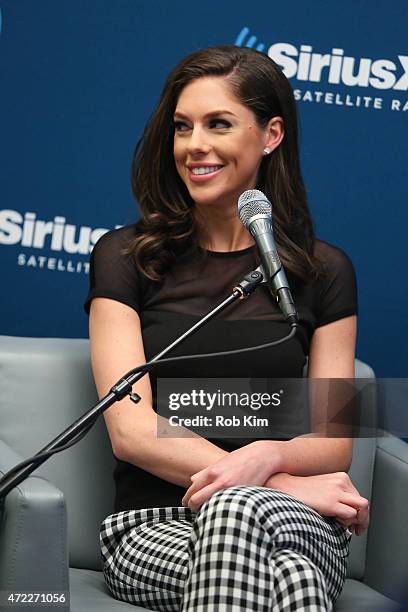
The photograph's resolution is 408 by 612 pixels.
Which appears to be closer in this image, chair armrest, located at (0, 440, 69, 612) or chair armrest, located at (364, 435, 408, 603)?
chair armrest, located at (0, 440, 69, 612)

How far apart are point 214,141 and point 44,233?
2.72ft

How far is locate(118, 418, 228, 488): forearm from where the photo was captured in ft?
7.26

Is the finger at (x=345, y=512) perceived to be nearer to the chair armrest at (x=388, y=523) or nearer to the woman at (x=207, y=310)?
the woman at (x=207, y=310)

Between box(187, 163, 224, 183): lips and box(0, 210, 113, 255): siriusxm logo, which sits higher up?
box(187, 163, 224, 183): lips

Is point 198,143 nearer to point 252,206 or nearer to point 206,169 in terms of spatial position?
point 206,169

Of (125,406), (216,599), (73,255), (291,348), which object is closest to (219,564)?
(216,599)

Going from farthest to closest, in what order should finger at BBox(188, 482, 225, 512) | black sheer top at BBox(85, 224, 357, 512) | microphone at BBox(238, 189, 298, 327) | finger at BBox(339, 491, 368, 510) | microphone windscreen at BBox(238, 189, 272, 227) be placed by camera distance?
black sheer top at BBox(85, 224, 357, 512), finger at BBox(339, 491, 368, 510), finger at BBox(188, 482, 225, 512), microphone windscreen at BBox(238, 189, 272, 227), microphone at BBox(238, 189, 298, 327)

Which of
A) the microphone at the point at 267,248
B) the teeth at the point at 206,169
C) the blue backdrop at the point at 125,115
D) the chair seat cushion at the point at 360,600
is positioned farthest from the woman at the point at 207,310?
the blue backdrop at the point at 125,115

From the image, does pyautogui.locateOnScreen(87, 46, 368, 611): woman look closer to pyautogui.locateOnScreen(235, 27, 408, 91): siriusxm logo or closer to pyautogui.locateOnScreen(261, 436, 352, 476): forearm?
pyautogui.locateOnScreen(261, 436, 352, 476): forearm

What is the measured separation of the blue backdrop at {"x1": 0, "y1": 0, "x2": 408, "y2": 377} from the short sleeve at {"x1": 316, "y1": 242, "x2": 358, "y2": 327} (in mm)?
614

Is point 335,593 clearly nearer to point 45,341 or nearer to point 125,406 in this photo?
point 125,406

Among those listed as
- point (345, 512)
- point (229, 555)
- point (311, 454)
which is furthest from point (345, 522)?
point (229, 555)

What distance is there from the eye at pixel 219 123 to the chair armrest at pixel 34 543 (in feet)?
2.85

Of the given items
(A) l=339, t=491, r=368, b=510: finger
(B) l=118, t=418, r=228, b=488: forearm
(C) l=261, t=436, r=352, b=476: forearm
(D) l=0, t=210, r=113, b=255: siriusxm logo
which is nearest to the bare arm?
(B) l=118, t=418, r=228, b=488: forearm
